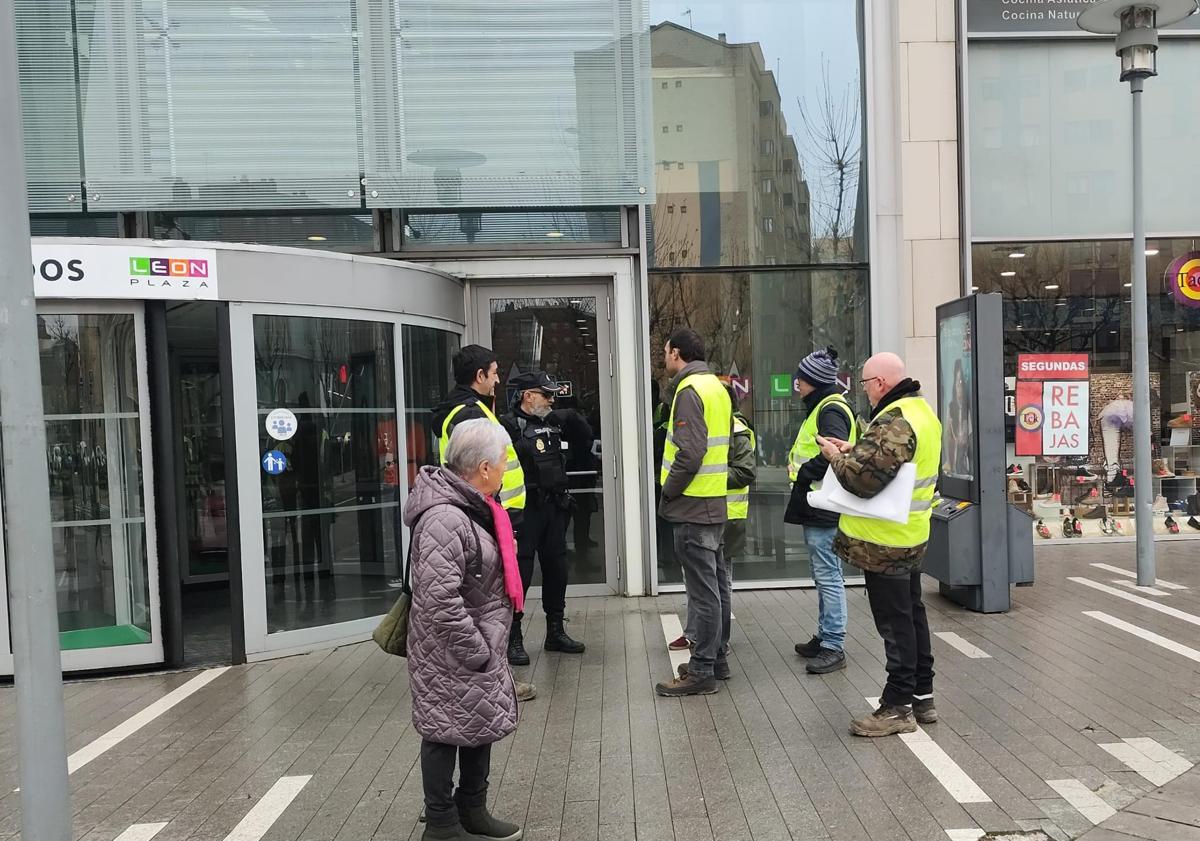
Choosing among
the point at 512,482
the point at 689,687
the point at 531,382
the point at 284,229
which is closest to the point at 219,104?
the point at 284,229

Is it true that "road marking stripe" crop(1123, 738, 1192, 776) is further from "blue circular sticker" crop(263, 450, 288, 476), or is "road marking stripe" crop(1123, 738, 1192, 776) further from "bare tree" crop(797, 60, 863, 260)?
"blue circular sticker" crop(263, 450, 288, 476)

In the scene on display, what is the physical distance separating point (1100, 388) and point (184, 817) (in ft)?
31.0

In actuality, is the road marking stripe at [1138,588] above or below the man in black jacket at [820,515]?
below

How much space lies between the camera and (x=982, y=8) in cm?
927

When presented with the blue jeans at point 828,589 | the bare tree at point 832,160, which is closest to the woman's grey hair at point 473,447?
the blue jeans at point 828,589

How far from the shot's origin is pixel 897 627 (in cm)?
442

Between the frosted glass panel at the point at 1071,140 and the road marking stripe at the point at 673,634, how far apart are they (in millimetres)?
5297

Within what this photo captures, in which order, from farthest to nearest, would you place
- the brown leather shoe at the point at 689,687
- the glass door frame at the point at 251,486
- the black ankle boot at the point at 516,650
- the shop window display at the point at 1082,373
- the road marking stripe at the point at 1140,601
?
the shop window display at the point at 1082,373 → the road marking stripe at the point at 1140,601 → the glass door frame at the point at 251,486 → the black ankle boot at the point at 516,650 → the brown leather shoe at the point at 689,687

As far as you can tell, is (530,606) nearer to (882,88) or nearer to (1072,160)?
(882,88)

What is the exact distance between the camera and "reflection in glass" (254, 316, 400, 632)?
6.42m

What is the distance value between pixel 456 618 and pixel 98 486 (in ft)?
14.1

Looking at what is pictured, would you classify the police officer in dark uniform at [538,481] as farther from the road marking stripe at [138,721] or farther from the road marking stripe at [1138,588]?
the road marking stripe at [1138,588]

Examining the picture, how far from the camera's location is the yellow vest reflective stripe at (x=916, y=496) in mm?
4348

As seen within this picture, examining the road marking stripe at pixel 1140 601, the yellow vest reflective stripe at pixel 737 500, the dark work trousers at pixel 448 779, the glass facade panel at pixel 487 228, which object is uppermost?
the glass facade panel at pixel 487 228
